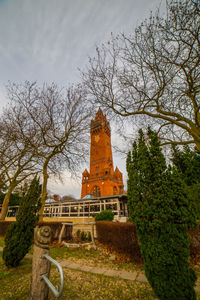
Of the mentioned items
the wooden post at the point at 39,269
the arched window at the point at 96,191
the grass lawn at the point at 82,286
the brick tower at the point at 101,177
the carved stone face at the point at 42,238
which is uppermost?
the brick tower at the point at 101,177

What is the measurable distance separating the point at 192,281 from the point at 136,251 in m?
3.17

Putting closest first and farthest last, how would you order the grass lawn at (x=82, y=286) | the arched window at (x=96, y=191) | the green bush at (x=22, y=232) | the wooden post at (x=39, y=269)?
the wooden post at (x=39, y=269) → the grass lawn at (x=82, y=286) → the green bush at (x=22, y=232) → the arched window at (x=96, y=191)

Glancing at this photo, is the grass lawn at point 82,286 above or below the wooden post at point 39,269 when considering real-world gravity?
below

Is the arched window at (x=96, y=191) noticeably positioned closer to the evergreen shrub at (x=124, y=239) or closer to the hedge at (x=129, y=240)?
the evergreen shrub at (x=124, y=239)

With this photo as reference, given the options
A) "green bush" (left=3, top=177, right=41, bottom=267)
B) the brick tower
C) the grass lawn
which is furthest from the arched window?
the grass lawn

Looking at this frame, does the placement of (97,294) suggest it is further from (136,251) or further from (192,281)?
(136,251)

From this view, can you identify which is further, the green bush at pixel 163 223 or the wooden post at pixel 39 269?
the green bush at pixel 163 223

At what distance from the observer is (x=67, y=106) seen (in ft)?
39.5

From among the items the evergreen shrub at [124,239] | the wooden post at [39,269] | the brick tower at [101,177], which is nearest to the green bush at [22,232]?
the wooden post at [39,269]

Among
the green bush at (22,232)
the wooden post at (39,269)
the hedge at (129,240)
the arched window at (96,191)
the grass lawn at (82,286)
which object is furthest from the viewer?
the arched window at (96,191)

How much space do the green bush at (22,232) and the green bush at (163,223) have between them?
3939mm

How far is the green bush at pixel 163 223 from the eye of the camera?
2416mm

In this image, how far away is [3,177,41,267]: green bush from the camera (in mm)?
4302

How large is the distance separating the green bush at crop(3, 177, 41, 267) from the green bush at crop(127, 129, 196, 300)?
3939 millimetres
